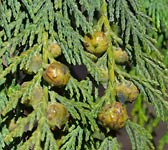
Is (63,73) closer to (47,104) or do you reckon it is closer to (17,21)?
(47,104)

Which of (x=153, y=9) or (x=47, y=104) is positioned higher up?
(x=47, y=104)

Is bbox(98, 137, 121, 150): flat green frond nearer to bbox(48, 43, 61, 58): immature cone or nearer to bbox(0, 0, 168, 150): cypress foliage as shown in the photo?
bbox(0, 0, 168, 150): cypress foliage

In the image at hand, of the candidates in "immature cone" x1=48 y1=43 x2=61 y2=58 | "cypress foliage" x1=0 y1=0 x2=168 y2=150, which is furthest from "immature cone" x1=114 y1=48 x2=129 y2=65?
"immature cone" x1=48 y1=43 x2=61 y2=58

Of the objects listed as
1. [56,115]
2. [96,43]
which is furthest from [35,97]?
[96,43]

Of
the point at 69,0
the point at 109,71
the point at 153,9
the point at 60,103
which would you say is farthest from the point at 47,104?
the point at 153,9

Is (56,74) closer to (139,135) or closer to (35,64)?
(35,64)

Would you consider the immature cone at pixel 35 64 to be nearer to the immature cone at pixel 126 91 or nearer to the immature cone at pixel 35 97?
the immature cone at pixel 35 97

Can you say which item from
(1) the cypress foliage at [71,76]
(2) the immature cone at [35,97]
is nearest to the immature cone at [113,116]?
(1) the cypress foliage at [71,76]
